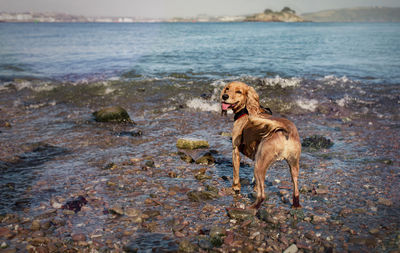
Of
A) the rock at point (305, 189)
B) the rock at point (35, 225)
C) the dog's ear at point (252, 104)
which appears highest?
the dog's ear at point (252, 104)

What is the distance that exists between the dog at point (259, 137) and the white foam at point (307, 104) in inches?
329

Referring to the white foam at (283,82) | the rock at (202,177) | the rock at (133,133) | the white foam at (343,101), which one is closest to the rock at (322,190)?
the rock at (202,177)

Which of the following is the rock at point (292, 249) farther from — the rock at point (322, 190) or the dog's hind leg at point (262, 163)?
the rock at point (322, 190)

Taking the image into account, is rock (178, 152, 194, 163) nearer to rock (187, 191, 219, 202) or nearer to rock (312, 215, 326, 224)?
rock (187, 191, 219, 202)

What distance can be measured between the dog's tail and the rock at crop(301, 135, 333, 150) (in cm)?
396

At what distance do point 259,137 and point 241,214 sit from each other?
4.45 ft

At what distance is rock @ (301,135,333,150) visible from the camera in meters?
8.20

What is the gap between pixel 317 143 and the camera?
8.33m

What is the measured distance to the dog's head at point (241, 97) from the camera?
203 inches

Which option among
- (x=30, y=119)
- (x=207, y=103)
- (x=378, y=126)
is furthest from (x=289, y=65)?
(x=30, y=119)

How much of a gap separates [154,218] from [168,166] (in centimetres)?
226

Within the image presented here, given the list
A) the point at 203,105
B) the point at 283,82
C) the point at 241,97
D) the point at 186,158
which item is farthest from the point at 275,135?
the point at 283,82

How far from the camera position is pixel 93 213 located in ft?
16.3

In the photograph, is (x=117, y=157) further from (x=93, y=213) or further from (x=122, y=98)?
(x=122, y=98)
